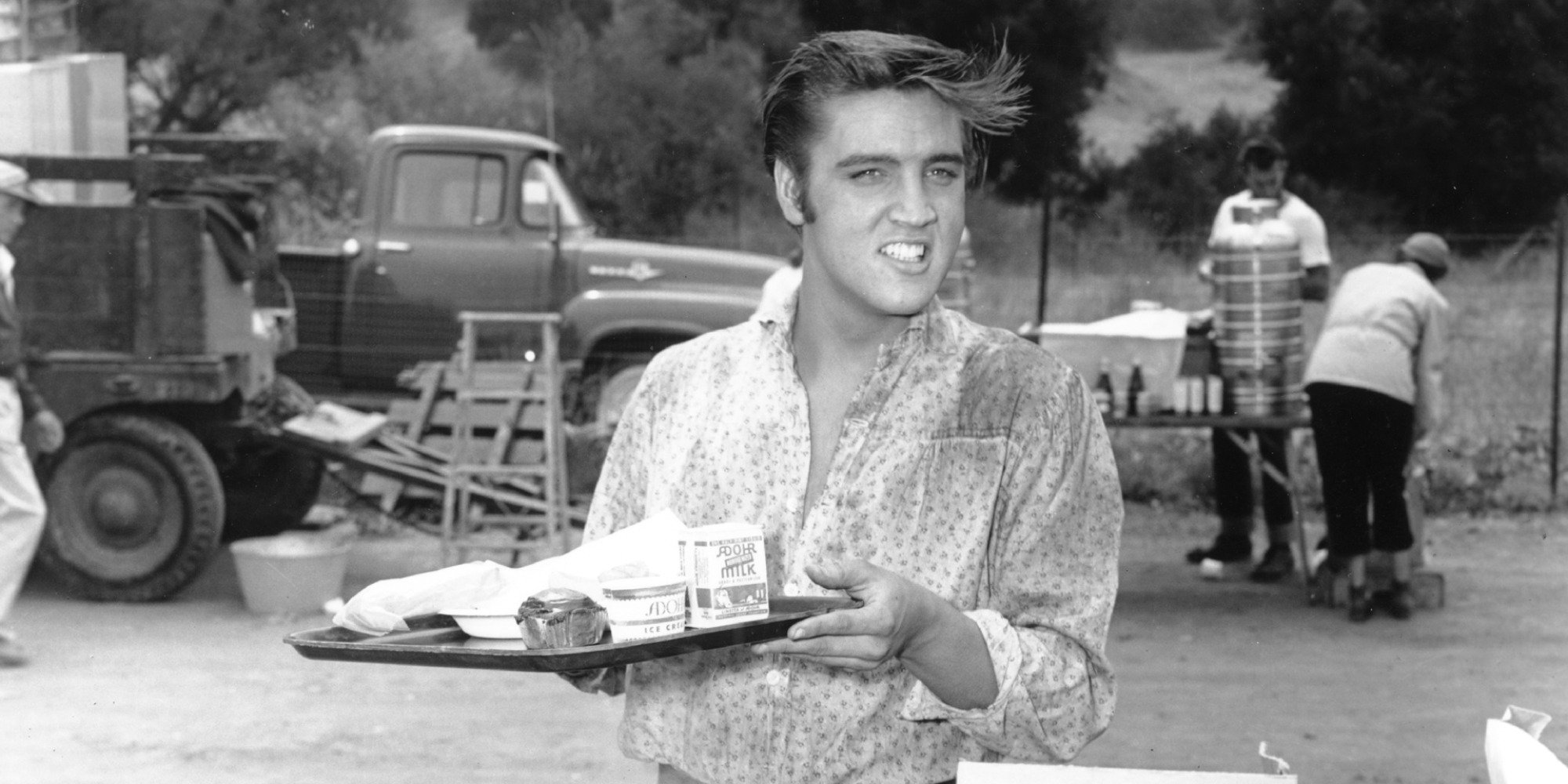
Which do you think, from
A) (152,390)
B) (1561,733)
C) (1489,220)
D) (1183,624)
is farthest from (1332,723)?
(1489,220)

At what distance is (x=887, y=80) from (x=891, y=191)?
12 centimetres

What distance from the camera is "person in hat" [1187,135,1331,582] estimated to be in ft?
25.5

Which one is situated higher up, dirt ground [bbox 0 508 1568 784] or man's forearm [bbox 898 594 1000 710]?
man's forearm [bbox 898 594 1000 710]

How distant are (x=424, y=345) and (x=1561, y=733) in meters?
6.15

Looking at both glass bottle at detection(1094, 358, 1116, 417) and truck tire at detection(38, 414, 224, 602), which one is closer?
glass bottle at detection(1094, 358, 1116, 417)

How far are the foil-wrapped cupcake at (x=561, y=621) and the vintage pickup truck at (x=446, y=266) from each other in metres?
7.61

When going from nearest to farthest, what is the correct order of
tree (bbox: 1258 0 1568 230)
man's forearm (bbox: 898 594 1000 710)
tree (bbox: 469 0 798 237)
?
1. man's forearm (bbox: 898 594 1000 710)
2. tree (bbox: 1258 0 1568 230)
3. tree (bbox: 469 0 798 237)

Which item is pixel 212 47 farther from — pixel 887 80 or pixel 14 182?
pixel 887 80

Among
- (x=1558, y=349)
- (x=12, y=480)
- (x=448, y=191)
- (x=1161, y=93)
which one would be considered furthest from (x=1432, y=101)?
(x=12, y=480)

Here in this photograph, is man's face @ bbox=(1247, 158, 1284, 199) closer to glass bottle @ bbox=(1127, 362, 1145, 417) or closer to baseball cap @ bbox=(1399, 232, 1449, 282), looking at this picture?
baseball cap @ bbox=(1399, 232, 1449, 282)

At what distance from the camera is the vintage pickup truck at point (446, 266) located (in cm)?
952

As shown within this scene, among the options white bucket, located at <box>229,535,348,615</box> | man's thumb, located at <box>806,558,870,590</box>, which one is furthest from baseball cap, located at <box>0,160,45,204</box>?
man's thumb, located at <box>806,558,870,590</box>

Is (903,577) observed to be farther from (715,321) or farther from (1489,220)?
(1489,220)

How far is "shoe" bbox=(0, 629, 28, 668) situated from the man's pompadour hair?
5.37 m
